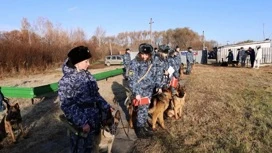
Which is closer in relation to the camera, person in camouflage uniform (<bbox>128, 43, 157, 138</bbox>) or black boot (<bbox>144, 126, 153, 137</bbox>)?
person in camouflage uniform (<bbox>128, 43, 157, 138</bbox>)

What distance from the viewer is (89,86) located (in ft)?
11.5

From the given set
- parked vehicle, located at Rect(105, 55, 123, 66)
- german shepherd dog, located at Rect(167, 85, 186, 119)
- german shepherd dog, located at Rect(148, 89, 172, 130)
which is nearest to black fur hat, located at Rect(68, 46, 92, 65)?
german shepherd dog, located at Rect(148, 89, 172, 130)

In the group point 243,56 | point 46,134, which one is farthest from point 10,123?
point 243,56

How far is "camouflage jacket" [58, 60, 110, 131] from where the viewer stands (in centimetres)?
330

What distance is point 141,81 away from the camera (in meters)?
5.89

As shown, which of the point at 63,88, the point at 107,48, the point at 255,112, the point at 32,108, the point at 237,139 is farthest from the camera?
the point at 107,48

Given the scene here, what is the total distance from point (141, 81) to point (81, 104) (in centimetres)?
259

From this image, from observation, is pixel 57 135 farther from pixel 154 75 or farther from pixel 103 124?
pixel 103 124

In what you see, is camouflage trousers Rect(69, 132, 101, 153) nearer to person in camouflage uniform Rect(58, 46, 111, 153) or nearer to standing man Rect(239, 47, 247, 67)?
person in camouflage uniform Rect(58, 46, 111, 153)

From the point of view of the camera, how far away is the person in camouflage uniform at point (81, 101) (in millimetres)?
3309

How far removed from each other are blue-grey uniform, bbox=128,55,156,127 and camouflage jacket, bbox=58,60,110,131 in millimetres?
2320

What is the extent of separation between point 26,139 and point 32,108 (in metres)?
3.05

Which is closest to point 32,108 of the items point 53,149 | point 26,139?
point 26,139

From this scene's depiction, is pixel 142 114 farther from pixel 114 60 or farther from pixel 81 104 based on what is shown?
Result: pixel 114 60
